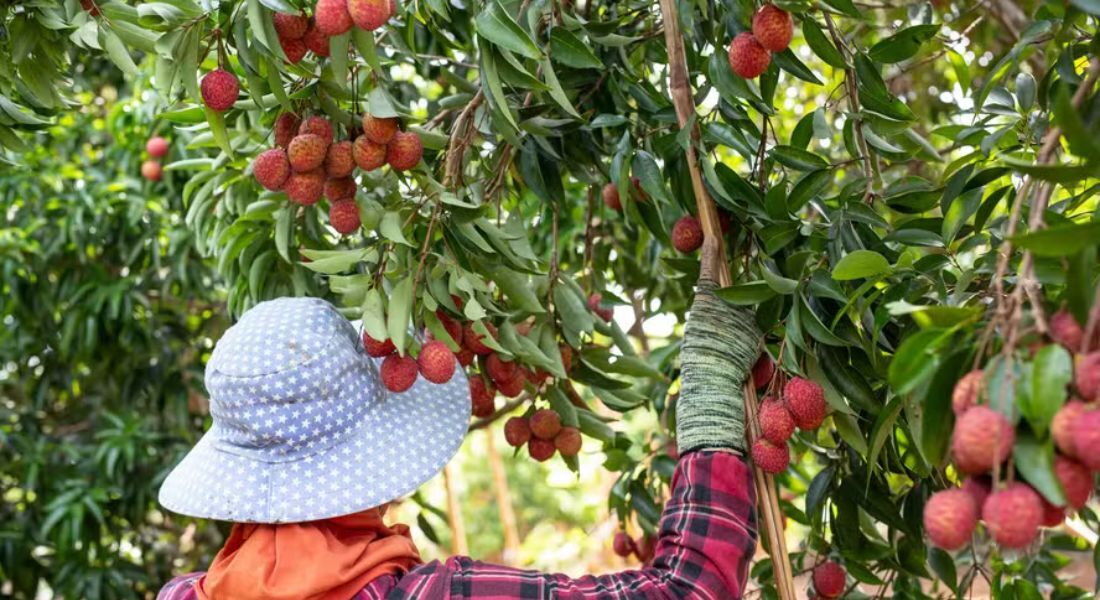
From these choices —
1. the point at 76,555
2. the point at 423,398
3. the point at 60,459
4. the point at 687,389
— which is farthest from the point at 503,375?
the point at 60,459

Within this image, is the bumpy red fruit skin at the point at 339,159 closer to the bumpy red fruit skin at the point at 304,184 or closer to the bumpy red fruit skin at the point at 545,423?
the bumpy red fruit skin at the point at 304,184

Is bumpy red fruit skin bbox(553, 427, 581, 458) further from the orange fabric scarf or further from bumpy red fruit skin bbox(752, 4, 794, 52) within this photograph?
bumpy red fruit skin bbox(752, 4, 794, 52)

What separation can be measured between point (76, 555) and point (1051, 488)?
2563 millimetres

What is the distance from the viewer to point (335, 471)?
124 centimetres

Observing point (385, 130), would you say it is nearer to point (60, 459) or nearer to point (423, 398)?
point (423, 398)

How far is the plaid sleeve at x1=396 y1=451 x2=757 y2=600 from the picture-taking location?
3.88 ft

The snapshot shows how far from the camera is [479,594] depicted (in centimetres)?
118


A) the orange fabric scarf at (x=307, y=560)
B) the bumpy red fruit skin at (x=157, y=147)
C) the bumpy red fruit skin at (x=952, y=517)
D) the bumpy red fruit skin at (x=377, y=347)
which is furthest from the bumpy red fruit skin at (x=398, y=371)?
the bumpy red fruit skin at (x=157, y=147)

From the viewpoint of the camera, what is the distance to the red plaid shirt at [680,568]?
118 cm

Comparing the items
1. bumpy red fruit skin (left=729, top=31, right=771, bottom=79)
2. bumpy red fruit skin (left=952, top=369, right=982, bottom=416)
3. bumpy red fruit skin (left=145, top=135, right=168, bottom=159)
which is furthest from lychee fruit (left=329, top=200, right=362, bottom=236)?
bumpy red fruit skin (left=145, top=135, right=168, bottom=159)

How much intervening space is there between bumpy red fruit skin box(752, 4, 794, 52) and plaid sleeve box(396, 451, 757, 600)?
48 cm

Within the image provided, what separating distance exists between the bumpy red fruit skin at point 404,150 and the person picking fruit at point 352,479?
0.67ft

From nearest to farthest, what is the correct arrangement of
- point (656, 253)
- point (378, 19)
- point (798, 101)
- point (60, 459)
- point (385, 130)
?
1. point (378, 19)
2. point (385, 130)
3. point (656, 253)
4. point (60, 459)
5. point (798, 101)

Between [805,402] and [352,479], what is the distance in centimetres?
52
